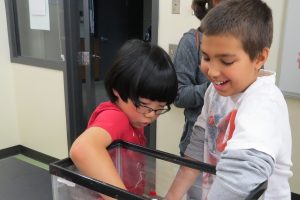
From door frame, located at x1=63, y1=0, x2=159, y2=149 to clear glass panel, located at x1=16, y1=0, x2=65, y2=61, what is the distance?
0.21 feet

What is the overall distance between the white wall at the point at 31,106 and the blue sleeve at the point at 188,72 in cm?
138

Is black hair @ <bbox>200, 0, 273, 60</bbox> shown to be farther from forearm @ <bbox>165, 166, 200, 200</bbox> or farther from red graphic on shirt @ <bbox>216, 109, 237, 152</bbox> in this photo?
forearm @ <bbox>165, 166, 200, 200</bbox>

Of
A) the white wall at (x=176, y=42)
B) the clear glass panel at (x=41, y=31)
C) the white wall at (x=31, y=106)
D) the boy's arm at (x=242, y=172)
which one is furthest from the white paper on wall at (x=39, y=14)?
the boy's arm at (x=242, y=172)

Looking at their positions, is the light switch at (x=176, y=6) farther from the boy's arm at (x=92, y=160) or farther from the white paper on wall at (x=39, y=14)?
the boy's arm at (x=92, y=160)

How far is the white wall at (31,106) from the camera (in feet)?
8.29

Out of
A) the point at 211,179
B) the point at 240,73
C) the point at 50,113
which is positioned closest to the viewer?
the point at 240,73

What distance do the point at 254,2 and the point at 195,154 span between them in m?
0.42

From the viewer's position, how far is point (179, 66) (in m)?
1.26

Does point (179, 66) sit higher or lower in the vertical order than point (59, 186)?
higher

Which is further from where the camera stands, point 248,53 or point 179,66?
point 179,66

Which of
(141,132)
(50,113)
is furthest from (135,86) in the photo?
(50,113)

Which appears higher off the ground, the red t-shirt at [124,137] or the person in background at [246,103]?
the person in background at [246,103]

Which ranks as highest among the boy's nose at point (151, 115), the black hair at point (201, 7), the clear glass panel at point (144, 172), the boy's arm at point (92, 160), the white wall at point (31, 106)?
the black hair at point (201, 7)

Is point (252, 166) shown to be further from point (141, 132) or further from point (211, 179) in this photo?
point (141, 132)
